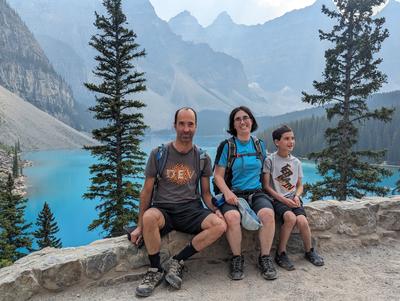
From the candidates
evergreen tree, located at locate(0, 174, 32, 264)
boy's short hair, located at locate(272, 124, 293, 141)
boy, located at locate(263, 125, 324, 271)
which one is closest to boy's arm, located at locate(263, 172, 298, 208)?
boy, located at locate(263, 125, 324, 271)

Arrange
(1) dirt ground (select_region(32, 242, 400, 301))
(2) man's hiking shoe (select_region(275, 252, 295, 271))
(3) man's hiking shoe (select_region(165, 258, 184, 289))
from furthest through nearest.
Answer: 1. (2) man's hiking shoe (select_region(275, 252, 295, 271))
2. (3) man's hiking shoe (select_region(165, 258, 184, 289))
3. (1) dirt ground (select_region(32, 242, 400, 301))

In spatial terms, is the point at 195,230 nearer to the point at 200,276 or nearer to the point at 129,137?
the point at 200,276

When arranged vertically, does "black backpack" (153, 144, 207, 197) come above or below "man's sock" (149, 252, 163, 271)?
above

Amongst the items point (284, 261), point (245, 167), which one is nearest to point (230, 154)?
point (245, 167)

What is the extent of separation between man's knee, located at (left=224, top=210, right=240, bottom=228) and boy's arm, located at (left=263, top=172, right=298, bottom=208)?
2.84ft

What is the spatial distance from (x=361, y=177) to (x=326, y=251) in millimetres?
11100

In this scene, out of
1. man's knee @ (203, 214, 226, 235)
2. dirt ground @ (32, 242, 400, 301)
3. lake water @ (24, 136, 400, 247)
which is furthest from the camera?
lake water @ (24, 136, 400, 247)

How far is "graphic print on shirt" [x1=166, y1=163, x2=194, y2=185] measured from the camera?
4789 mm

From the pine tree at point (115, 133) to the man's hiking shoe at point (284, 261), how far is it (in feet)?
36.4

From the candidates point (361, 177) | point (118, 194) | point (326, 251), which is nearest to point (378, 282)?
point (326, 251)

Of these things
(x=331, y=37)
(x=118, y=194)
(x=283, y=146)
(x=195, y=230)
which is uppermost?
(x=331, y=37)

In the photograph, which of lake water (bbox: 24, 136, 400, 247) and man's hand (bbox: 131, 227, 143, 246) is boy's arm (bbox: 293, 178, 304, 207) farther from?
lake water (bbox: 24, 136, 400, 247)

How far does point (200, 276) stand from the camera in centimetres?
482

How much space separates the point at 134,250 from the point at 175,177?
1.21m
